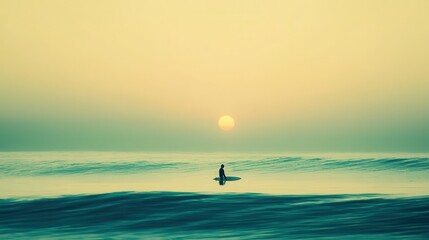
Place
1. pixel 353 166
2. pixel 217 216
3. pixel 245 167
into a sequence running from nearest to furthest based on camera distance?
1. pixel 217 216
2. pixel 353 166
3. pixel 245 167

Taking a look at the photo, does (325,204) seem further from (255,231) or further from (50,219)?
(50,219)

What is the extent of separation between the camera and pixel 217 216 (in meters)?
27.4

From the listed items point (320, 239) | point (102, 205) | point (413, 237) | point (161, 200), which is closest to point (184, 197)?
point (161, 200)

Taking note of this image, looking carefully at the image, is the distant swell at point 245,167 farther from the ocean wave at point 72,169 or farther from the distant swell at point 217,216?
the distant swell at point 217,216

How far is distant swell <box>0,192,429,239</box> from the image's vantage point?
23.1 meters

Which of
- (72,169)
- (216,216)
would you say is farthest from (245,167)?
(216,216)

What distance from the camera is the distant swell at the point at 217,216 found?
2308cm

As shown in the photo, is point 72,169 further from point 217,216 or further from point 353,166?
point 217,216

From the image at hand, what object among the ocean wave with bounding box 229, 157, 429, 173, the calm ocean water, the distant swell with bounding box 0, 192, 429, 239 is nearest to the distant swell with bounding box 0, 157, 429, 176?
the ocean wave with bounding box 229, 157, 429, 173

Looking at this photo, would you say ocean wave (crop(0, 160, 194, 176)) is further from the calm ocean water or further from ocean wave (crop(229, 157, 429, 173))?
the calm ocean water

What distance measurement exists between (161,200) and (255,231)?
35.6ft

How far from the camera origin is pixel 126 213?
28922 millimetres

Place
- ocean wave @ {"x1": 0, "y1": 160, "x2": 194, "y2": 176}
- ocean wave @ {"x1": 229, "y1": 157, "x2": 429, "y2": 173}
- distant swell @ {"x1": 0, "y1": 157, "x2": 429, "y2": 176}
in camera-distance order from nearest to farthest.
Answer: ocean wave @ {"x1": 0, "y1": 160, "x2": 194, "y2": 176}
distant swell @ {"x1": 0, "y1": 157, "x2": 429, "y2": 176}
ocean wave @ {"x1": 229, "y1": 157, "x2": 429, "y2": 173}

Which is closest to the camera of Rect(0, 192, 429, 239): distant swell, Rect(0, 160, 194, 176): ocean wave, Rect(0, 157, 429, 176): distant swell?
Rect(0, 192, 429, 239): distant swell
